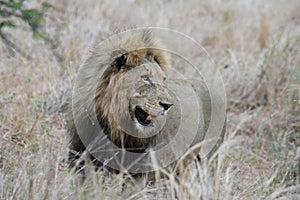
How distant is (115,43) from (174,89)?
1.75ft

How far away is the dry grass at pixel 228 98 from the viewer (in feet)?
10.7

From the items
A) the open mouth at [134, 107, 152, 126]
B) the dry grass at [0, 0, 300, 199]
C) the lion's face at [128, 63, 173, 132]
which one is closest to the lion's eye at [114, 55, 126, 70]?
the lion's face at [128, 63, 173, 132]

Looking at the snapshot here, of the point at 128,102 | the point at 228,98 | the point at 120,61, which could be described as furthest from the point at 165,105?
the point at 228,98

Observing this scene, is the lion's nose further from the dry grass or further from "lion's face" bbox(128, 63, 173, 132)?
the dry grass

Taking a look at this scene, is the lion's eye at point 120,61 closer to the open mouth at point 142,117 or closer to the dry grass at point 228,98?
the open mouth at point 142,117

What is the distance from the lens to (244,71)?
6.57 metres

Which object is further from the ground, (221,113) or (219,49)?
(219,49)

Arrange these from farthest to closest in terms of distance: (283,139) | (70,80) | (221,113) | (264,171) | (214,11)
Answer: (214,11) → (70,80) → (283,139) → (264,171) → (221,113)

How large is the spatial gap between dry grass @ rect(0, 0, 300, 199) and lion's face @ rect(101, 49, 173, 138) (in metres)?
0.37

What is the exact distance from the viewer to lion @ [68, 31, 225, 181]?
349cm

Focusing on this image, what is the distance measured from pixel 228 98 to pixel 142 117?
115 inches

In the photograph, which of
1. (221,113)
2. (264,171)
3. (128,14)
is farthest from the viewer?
(128,14)

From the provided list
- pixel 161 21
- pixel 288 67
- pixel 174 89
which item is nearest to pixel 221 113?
pixel 174 89

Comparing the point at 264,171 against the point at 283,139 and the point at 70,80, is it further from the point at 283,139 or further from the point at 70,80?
the point at 70,80
